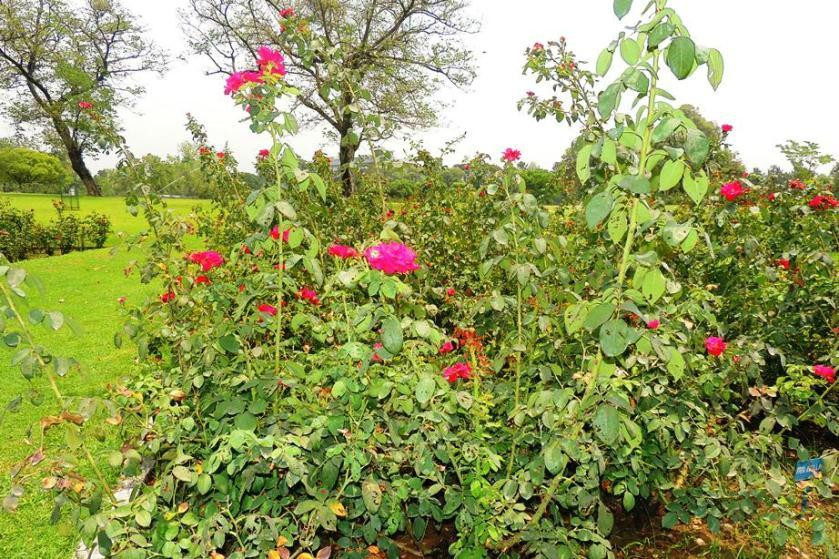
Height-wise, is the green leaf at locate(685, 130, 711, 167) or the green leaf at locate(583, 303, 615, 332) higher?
the green leaf at locate(685, 130, 711, 167)

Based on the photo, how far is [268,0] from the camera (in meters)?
12.1

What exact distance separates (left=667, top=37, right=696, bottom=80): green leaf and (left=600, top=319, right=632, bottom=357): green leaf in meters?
0.50

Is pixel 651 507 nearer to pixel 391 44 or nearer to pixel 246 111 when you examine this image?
pixel 246 111

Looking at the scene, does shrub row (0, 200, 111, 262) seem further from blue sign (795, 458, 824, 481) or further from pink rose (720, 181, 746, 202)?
blue sign (795, 458, 824, 481)

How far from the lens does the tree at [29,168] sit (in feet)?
99.5

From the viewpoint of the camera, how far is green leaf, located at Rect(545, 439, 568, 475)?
3.94 feet

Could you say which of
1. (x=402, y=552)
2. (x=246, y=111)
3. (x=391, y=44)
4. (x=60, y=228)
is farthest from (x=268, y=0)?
(x=402, y=552)

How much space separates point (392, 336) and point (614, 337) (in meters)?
0.51

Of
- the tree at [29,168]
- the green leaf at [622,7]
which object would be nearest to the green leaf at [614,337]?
the green leaf at [622,7]

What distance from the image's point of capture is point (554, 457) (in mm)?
1224

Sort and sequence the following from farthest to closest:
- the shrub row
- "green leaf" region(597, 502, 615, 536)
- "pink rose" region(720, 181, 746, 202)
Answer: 1. the shrub row
2. "pink rose" region(720, 181, 746, 202)
3. "green leaf" region(597, 502, 615, 536)

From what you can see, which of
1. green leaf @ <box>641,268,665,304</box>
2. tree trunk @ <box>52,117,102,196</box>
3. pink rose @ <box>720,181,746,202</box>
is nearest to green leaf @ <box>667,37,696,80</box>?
green leaf @ <box>641,268,665,304</box>

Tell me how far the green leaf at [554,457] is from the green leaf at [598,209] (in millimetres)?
583

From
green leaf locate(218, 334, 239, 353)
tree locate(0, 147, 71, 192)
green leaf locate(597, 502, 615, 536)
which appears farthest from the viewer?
tree locate(0, 147, 71, 192)
